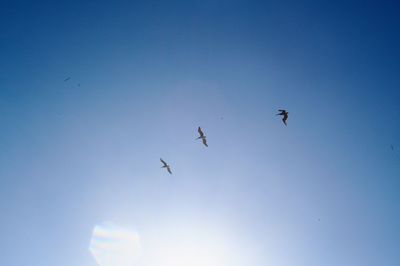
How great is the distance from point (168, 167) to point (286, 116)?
13587 millimetres

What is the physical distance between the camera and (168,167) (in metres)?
37.4

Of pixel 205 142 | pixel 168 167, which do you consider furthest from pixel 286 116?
pixel 168 167

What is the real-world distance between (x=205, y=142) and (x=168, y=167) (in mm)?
5160

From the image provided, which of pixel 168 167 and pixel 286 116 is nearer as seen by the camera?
pixel 286 116

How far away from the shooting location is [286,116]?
31.8 m

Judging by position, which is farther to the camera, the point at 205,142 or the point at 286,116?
the point at 205,142

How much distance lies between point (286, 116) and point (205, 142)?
854cm

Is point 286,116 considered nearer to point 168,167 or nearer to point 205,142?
point 205,142

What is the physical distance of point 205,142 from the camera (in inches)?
1396
